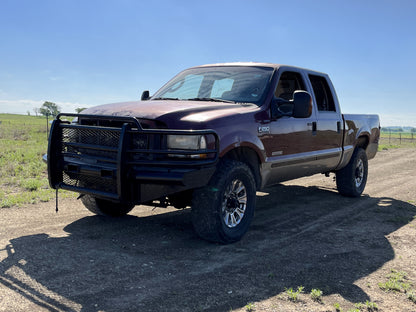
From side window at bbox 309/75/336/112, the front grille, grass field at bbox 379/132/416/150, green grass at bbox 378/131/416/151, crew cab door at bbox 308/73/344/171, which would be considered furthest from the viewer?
grass field at bbox 379/132/416/150

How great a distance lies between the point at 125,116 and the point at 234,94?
5.76ft

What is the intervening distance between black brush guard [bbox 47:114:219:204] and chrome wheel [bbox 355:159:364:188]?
4.84 m

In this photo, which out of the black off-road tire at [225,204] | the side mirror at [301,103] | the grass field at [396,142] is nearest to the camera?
the black off-road tire at [225,204]

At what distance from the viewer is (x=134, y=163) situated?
13.9 ft

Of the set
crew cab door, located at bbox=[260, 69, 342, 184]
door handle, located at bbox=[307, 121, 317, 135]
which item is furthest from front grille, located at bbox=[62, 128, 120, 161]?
door handle, located at bbox=[307, 121, 317, 135]

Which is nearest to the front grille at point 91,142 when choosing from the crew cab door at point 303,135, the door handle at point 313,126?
the crew cab door at point 303,135

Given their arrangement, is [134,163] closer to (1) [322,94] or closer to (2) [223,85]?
(2) [223,85]

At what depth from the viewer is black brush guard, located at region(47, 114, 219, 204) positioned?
164 inches

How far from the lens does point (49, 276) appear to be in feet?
12.2

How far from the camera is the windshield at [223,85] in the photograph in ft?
18.2

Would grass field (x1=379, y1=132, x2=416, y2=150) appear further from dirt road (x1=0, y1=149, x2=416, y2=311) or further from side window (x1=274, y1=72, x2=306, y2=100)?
dirt road (x1=0, y1=149, x2=416, y2=311)

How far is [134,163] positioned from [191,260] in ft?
3.76

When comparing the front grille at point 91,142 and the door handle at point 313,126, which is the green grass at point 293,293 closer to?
the front grille at point 91,142

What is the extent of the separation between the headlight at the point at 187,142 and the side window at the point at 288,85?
1.94 metres
